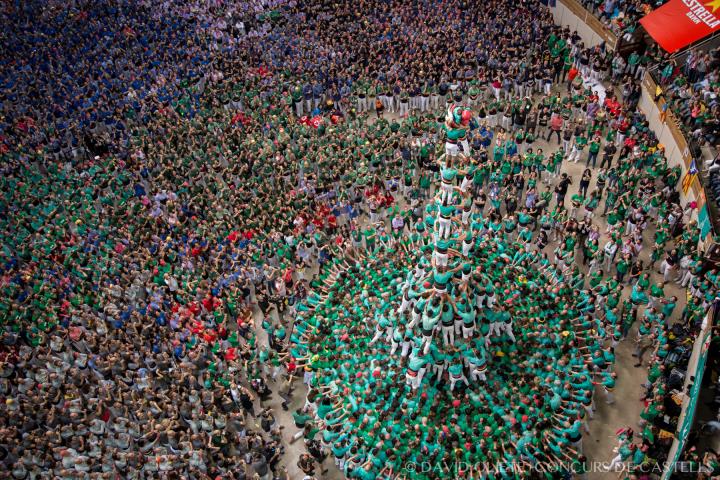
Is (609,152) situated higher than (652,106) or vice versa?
(652,106)

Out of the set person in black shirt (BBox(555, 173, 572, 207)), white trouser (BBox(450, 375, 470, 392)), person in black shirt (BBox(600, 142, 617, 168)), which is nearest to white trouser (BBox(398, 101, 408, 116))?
person in black shirt (BBox(555, 173, 572, 207))

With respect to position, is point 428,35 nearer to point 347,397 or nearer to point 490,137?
point 490,137

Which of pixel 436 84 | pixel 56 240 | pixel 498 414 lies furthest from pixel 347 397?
pixel 436 84

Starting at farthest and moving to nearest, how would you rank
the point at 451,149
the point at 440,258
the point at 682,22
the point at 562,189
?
the point at 682,22, the point at 562,189, the point at 440,258, the point at 451,149

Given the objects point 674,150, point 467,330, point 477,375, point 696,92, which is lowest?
point 477,375

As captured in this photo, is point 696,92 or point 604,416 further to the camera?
point 696,92

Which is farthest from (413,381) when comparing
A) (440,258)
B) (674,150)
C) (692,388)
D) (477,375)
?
(674,150)

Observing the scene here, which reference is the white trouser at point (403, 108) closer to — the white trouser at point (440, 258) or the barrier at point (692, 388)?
the white trouser at point (440, 258)

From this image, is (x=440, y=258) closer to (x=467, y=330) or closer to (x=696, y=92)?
(x=467, y=330)
